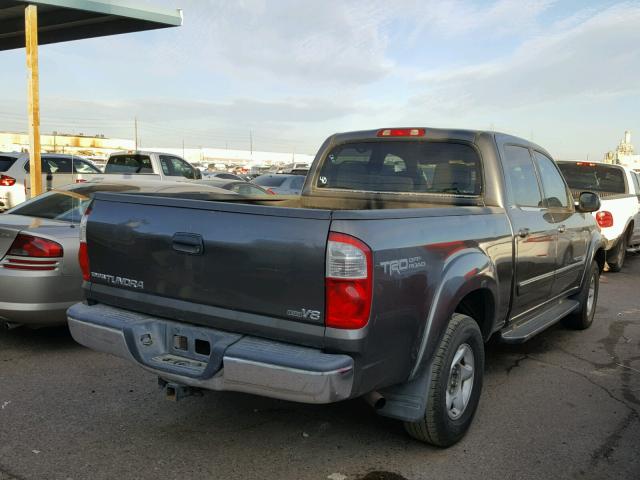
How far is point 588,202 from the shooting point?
5508 mm

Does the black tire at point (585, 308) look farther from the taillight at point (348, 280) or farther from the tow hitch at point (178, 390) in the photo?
the tow hitch at point (178, 390)

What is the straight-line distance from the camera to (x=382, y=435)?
368cm

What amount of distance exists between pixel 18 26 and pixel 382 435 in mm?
14914

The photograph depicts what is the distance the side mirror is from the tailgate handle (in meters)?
4.03

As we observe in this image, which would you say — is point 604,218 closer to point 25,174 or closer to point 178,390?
point 178,390

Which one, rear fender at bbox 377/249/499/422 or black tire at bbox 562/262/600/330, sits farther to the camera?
black tire at bbox 562/262/600/330

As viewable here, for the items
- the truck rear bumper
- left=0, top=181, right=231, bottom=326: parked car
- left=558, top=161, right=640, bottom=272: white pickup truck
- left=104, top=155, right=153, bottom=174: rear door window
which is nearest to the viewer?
the truck rear bumper

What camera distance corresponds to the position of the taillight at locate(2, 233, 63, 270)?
4836 mm

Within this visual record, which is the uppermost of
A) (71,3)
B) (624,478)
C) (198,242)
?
(71,3)

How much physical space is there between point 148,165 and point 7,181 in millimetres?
3303

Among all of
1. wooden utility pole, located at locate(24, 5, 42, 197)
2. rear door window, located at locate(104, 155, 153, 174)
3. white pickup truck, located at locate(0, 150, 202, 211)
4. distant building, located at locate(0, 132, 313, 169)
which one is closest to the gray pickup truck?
wooden utility pole, located at locate(24, 5, 42, 197)

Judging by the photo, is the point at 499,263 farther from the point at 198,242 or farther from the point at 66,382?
the point at 66,382

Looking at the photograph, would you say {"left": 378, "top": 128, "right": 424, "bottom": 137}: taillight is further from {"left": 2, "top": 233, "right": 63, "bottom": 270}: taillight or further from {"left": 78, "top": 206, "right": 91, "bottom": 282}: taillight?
{"left": 2, "top": 233, "right": 63, "bottom": 270}: taillight

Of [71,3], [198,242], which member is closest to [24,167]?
[71,3]
